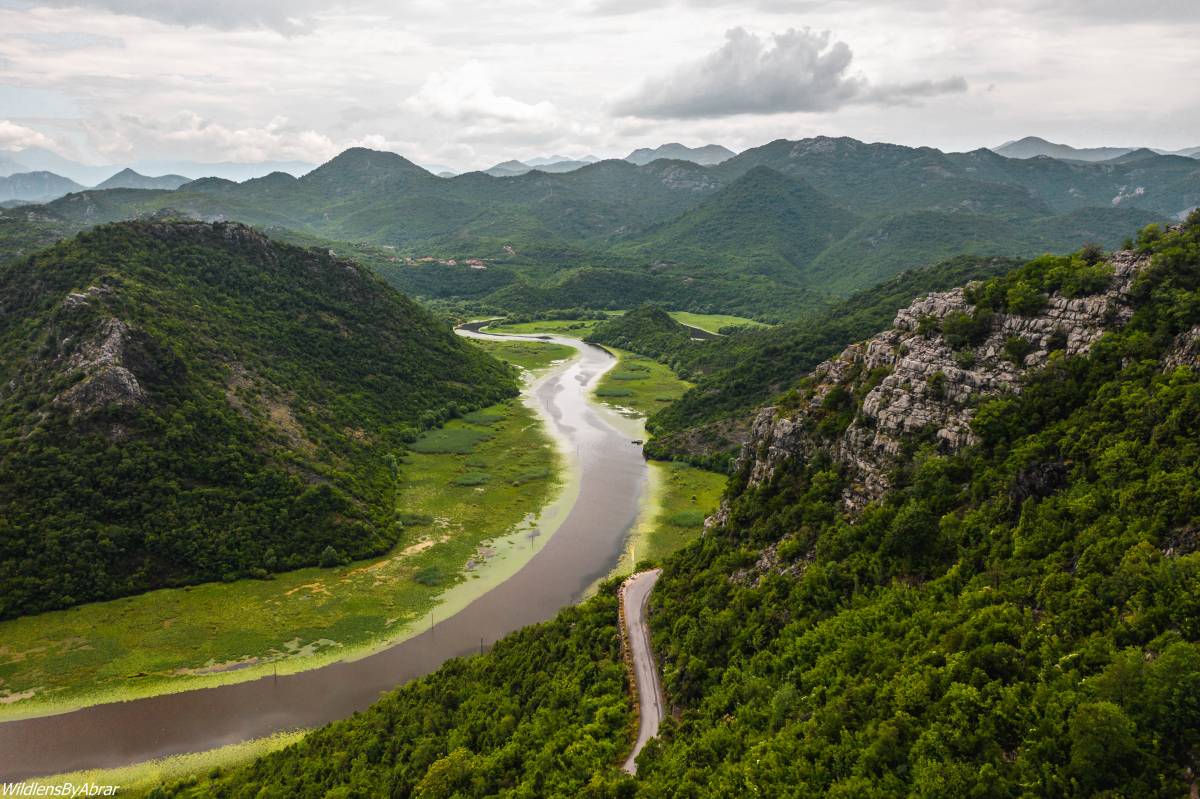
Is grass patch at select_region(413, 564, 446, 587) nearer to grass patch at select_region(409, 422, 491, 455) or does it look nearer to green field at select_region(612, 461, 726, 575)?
green field at select_region(612, 461, 726, 575)

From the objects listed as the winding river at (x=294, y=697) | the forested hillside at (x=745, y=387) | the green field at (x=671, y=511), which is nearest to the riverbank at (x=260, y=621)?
the winding river at (x=294, y=697)

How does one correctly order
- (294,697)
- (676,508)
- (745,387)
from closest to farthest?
(294,697), (676,508), (745,387)

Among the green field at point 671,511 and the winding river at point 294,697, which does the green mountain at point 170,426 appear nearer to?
the winding river at point 294,697

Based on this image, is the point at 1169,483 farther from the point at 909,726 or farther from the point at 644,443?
the point at 644,443

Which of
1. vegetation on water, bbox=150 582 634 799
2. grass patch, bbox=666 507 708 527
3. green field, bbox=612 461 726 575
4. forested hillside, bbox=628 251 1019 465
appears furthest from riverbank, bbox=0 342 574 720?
forested hillside, bbox=628 251 1019 465

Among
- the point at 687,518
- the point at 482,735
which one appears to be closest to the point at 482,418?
the point at 687,518

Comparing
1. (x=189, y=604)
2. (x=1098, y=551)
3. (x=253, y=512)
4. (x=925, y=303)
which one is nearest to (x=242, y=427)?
(x=253, y=512)

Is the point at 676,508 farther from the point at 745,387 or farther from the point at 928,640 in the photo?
the point at 928,640
